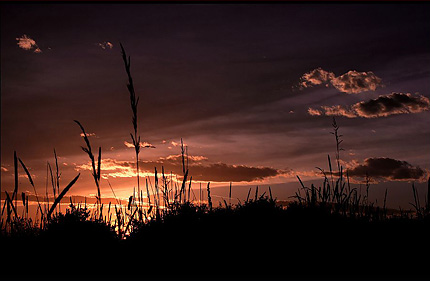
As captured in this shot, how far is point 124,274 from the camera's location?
168 inches

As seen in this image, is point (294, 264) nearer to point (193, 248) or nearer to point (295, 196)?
point (193, 248)

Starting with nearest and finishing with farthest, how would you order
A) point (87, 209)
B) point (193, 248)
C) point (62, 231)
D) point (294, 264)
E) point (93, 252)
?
point (294, 264), point (193, 248), point (93, 252), point (62, 231), point (87, 209)

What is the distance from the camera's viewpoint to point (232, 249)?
4.63m

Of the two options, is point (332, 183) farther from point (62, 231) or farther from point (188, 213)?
point (62, 231)

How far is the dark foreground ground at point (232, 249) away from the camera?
13.8 ft

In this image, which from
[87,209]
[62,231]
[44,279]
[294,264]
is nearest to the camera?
[44,279]

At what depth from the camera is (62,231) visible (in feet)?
18.6

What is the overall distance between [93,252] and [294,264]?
103 inches

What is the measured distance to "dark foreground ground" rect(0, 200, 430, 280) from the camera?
4203 mm

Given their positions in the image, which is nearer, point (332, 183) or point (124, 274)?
point (124, 274)

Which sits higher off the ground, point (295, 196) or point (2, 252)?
point (295, 196)

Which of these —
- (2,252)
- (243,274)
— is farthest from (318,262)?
(2,252)

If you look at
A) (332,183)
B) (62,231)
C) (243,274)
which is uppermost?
(332,183)

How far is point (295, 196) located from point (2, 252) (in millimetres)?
4469
